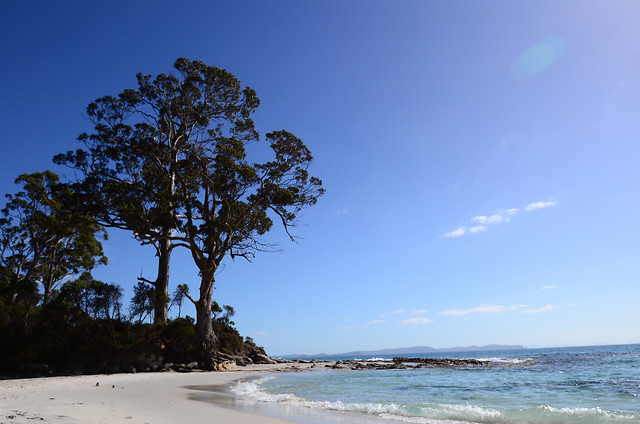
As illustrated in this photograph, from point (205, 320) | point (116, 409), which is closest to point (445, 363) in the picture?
point (205, 320)

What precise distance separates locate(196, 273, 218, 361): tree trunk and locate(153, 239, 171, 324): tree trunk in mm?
1982

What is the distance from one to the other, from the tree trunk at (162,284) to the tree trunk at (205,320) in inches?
78.0

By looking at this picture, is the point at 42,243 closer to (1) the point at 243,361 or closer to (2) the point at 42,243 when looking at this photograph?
(2) the point at 42,243

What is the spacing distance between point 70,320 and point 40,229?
1427 cm

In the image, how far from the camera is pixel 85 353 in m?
20.6

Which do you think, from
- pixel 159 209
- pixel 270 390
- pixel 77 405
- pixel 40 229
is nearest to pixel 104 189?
pixel 159 209

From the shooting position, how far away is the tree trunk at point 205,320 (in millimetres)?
24078

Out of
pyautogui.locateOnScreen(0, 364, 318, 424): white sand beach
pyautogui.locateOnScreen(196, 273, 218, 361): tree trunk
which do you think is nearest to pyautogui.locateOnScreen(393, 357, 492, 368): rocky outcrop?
pyautogui.locateOnScreen(196, 273, 218, 361): tree trunk

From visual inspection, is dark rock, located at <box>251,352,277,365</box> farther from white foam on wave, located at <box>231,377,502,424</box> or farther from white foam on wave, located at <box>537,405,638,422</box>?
white foam on wave, located at <box>537,405,638,422</box>

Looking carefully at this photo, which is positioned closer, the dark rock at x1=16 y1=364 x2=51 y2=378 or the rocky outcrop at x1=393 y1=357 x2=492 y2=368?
the dark rock at x1=16 y1=364 x2=51 y2=378

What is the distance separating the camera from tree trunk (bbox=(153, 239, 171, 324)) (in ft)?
81.0

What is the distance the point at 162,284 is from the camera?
25.7 metres

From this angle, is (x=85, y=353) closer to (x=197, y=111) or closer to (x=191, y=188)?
(x=191, y=188)

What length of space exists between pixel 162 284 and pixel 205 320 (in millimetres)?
3634
